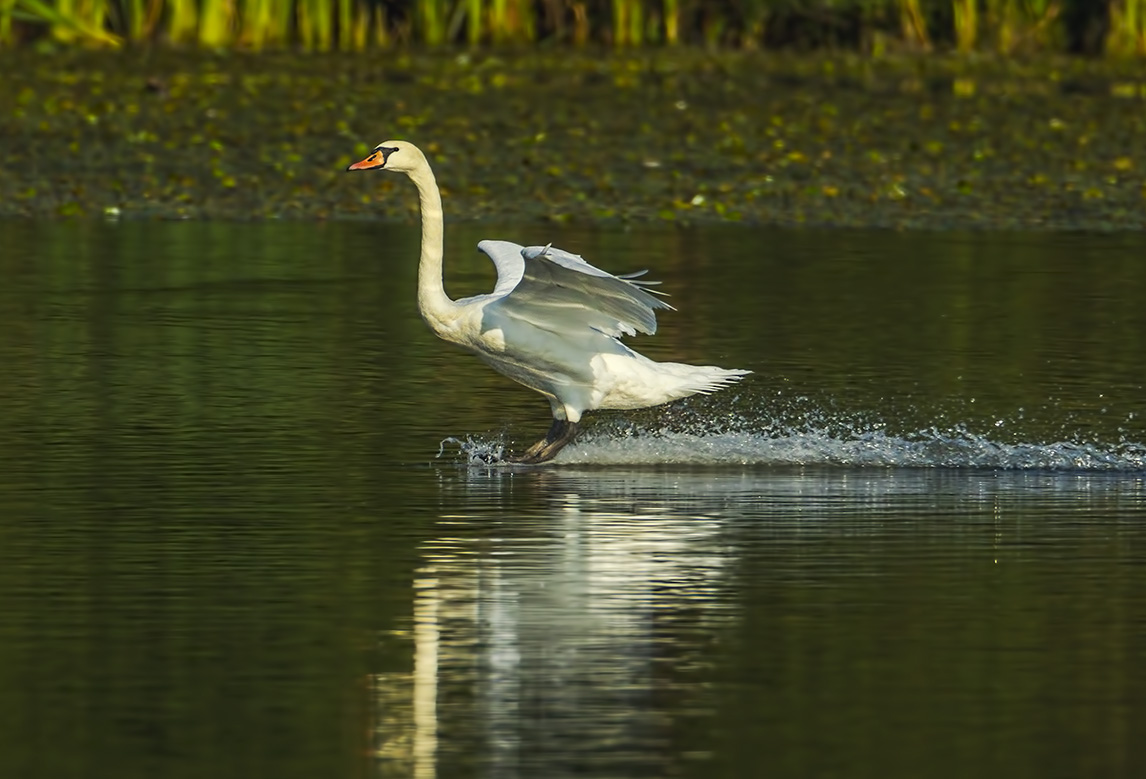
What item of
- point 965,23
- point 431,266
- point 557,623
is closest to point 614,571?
point 557,623

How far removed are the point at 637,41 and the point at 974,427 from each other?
1746cm

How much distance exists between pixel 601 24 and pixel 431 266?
18308 mm

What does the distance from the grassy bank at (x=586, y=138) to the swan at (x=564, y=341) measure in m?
9.71

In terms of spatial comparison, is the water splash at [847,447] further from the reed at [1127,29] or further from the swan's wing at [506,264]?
the reed at [1127,29]

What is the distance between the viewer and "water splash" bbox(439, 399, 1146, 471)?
38.1 ft

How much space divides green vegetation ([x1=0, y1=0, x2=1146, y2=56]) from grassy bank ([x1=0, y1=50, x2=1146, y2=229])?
0.88 m

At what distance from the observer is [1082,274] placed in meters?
18.4

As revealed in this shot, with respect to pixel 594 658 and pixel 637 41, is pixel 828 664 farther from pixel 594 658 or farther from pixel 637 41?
pixel 637 41

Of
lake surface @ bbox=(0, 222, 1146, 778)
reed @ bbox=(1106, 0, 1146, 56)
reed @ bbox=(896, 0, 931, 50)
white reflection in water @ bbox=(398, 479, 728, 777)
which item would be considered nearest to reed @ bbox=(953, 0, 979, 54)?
reed @ bbox=(896, 0, 931, 50)

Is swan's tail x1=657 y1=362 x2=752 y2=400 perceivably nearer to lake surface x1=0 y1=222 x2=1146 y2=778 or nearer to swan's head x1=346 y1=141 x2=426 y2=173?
lake surface x1=0 y1=222 x2=1146 y2=778

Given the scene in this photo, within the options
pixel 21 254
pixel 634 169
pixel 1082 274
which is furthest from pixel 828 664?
pixel 634 169

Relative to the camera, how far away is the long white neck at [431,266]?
38.9ft

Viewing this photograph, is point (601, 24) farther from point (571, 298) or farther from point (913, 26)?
point (571, 298)

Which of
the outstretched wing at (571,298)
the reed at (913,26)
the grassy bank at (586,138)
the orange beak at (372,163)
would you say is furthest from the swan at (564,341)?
the reed at (913,26)
